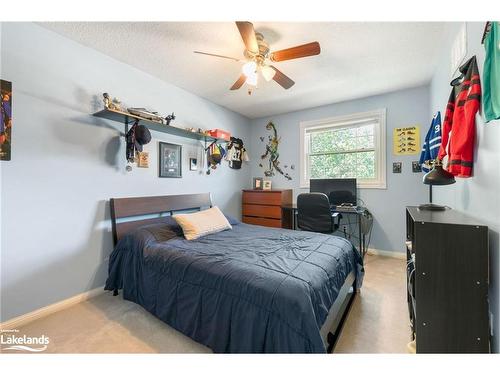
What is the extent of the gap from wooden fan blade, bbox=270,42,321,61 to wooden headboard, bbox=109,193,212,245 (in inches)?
79.8

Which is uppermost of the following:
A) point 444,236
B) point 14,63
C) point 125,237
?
point 14,63

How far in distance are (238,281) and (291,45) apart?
2.16 meters

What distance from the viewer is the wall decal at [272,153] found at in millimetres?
4271

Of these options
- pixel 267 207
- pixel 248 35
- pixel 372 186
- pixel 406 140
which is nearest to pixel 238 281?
pixel 248 35

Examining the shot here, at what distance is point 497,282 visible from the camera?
1.05 metres

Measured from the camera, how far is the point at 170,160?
9.61ft

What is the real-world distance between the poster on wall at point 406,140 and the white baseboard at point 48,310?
4.22 meters

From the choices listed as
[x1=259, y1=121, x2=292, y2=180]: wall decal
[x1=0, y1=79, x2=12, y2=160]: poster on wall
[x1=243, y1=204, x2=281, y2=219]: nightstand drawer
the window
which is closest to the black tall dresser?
the window

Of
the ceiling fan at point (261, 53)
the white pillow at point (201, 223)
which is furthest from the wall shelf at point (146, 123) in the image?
the white pillow at point (201, 223)

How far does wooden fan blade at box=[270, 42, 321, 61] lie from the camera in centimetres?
173

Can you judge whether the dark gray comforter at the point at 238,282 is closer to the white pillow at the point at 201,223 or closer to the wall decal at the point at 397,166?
the white pillow at the point at 201,223
